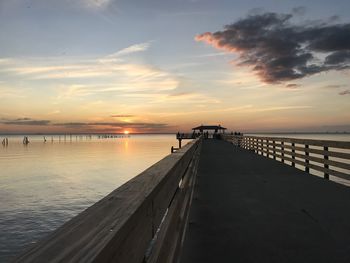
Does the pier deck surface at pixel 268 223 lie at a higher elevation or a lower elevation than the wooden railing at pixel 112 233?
lower

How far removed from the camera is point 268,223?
587 cm

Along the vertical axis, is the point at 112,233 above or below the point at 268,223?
above

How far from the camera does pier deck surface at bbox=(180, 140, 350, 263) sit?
4449mm

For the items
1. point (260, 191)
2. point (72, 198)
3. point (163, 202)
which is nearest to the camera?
point (163, 202)

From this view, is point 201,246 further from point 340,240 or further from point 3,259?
point 3,259

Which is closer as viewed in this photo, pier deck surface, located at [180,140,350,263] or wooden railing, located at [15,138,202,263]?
wooden railing, located at [15,138,202,263]

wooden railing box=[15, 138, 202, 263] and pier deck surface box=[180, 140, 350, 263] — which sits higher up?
wooden railing box=[15, 138, 202, 263]

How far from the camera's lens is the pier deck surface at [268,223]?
4449 millimetres

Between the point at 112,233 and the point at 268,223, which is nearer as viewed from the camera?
the point at 112,233

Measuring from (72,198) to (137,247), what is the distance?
61.7 feet

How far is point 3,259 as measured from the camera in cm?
951

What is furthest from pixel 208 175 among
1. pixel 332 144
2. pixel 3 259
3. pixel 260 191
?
pixel 3 259

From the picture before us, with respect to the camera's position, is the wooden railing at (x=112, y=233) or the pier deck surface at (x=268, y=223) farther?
the pier deck surface at (x=268, y=223)

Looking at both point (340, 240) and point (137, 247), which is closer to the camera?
point (137, 247)
